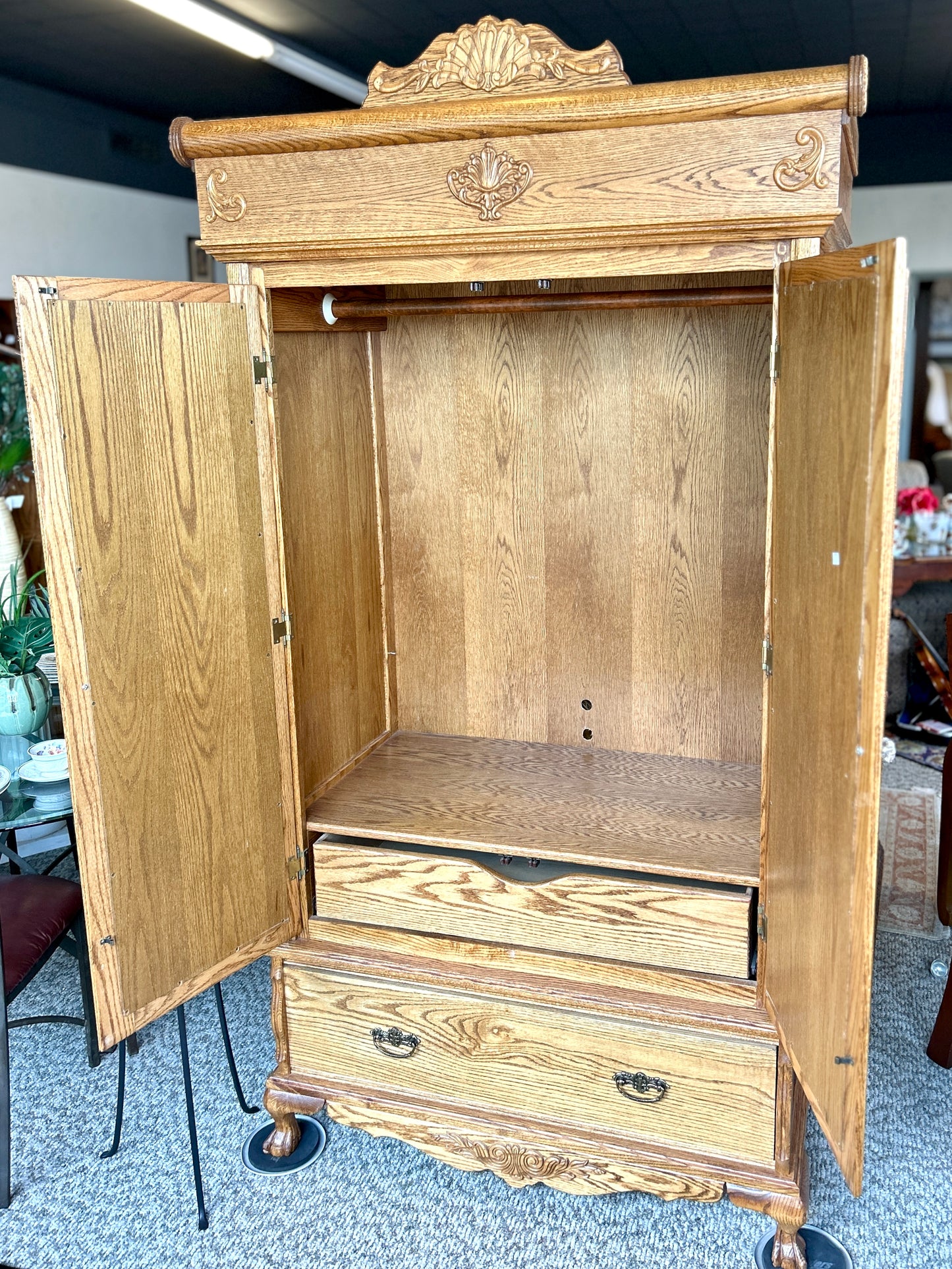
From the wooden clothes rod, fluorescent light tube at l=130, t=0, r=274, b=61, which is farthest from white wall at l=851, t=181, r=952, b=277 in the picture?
the wooden clothes rod

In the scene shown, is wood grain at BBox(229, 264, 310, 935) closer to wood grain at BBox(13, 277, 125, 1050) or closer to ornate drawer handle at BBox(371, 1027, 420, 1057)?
ornate drawer handle at BBox(371, 1027, 420, 1057)

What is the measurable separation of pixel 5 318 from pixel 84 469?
180 inches

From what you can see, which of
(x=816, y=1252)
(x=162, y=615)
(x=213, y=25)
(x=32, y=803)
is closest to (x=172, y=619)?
(x=162, y=615)

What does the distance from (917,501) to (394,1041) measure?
4169 millimetres

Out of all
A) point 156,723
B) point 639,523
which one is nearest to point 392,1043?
point 156,723

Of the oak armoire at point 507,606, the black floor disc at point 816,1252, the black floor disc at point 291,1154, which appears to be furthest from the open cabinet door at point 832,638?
the black floor disc at point 291,1154

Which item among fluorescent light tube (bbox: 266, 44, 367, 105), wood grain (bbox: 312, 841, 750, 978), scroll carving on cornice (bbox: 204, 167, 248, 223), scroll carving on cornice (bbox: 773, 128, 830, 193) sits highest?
fluorescent light tube (bbox: 266, 44, 367, 105)

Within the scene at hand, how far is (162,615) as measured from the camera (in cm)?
184

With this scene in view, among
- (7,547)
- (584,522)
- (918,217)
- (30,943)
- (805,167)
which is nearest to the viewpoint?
(805,167)

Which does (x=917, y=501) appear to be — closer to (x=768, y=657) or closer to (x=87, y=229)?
(x=768, y=657)

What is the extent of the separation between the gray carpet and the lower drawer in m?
0.20

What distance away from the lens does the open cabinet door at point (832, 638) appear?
1.30m

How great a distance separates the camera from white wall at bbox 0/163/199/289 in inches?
233

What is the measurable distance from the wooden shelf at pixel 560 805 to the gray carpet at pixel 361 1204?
717mm
